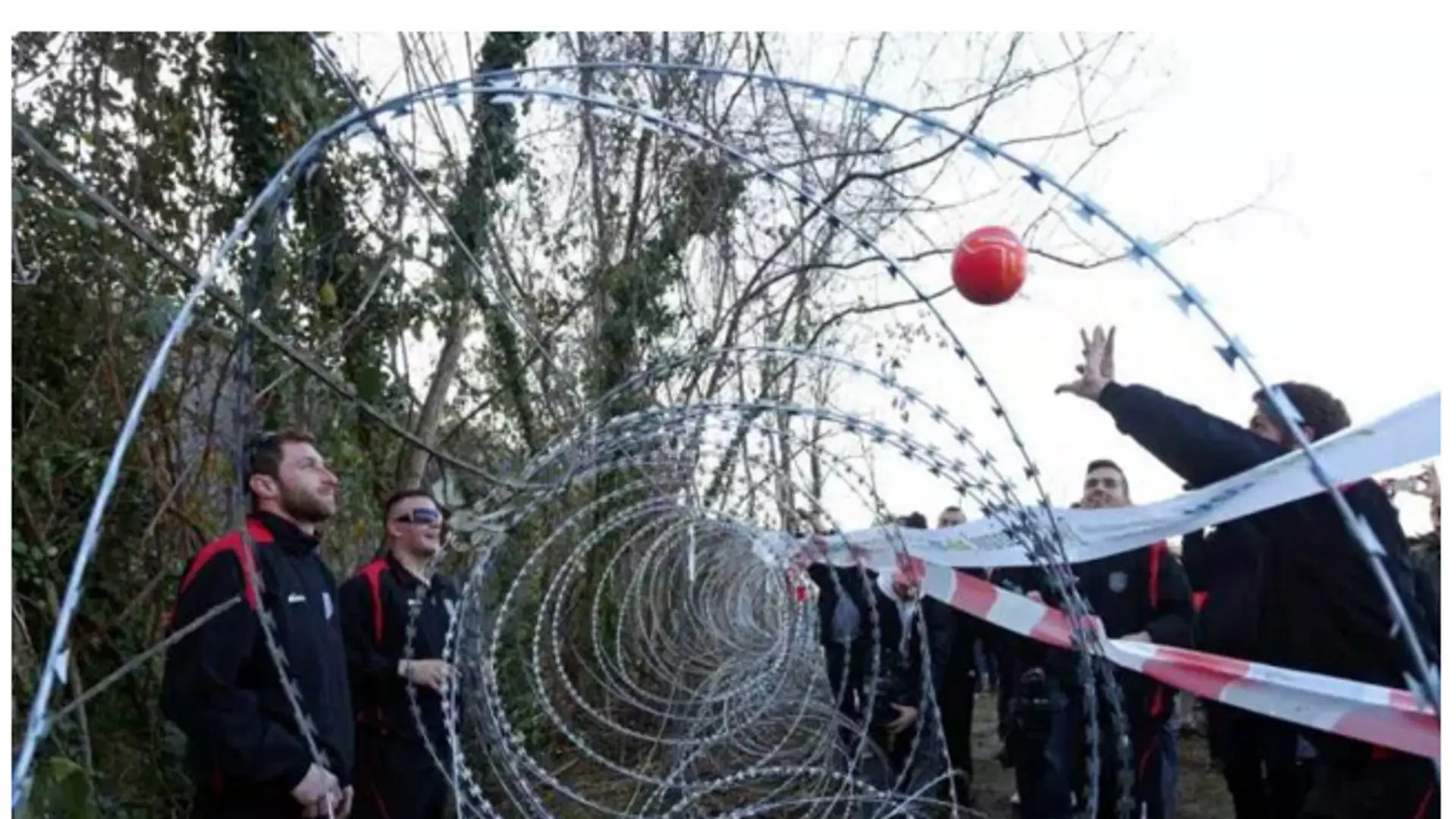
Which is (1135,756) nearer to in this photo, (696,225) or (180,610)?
(180,610)

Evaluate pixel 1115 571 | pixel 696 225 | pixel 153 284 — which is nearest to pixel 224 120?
pixel 153 284

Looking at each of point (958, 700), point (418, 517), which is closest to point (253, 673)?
point (418, 517)

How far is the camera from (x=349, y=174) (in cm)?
914

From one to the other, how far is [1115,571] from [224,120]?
15.8 feet

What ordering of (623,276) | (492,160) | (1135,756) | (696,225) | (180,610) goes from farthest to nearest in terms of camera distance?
(696,225), (623,276), (492,160), (1135,756), (180,610)

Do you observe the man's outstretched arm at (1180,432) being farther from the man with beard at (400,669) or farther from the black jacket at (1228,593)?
the man with beard at (400,669)

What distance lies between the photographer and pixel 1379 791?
348 cm

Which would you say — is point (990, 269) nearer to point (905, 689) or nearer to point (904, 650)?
point (904, 650)

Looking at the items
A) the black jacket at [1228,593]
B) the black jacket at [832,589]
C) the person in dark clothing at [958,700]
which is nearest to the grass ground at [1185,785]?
the person in dark clothing at [958,700]

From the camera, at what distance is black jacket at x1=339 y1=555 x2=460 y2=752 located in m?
5.14

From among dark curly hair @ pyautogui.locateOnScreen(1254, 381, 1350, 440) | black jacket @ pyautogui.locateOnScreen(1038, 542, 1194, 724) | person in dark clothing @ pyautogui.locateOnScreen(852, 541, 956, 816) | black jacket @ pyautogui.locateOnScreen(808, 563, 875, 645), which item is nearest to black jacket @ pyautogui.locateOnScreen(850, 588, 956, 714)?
person in dark clothing @ pyautogui.locateOnScreen(852, 541, 956, 816)

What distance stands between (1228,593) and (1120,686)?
54 cm

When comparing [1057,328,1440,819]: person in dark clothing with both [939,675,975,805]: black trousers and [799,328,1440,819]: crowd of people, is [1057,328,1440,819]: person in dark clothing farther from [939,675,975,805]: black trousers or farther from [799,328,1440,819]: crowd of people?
[939,675,975,805]: black trousers

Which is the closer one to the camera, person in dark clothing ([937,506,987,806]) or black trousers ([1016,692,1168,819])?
black trousers ([1016,692,1168,819])
